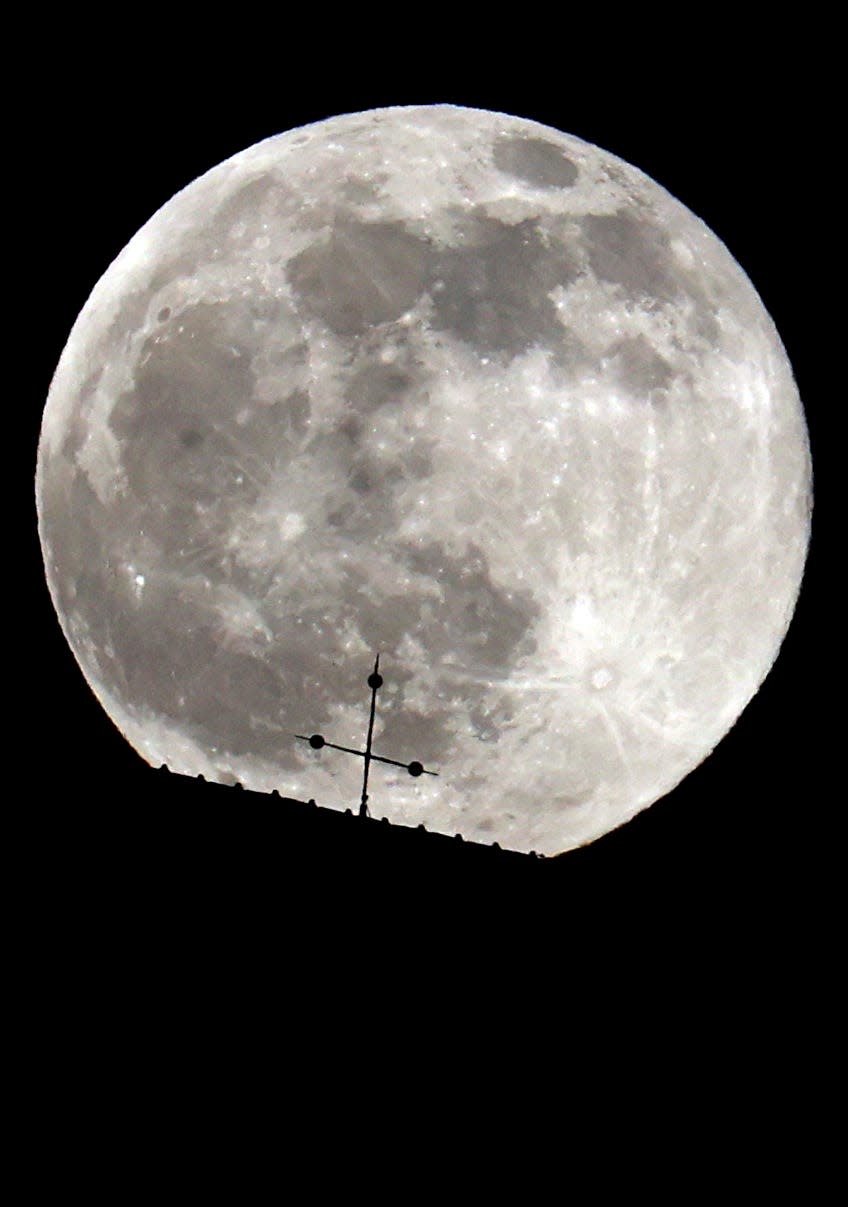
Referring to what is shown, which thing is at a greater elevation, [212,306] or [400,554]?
[212,306]

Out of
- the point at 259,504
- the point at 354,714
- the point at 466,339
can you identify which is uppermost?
the point at 466,339

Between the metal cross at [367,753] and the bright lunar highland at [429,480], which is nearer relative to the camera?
the bright lunar highland at [429,480]

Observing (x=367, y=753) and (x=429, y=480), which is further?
(x=367, y=753)

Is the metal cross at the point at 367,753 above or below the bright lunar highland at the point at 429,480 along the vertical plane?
below

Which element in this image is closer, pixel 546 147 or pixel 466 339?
pixel 466 339

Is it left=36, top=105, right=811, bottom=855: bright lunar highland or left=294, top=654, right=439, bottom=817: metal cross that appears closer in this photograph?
left=36, top=105, right=811, bottom=855: bright lunar highland

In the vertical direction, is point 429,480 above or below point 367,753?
above

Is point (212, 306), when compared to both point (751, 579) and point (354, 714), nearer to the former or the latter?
point (354, 714)

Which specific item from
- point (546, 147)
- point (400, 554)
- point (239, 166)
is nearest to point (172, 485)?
point (400, 554)
